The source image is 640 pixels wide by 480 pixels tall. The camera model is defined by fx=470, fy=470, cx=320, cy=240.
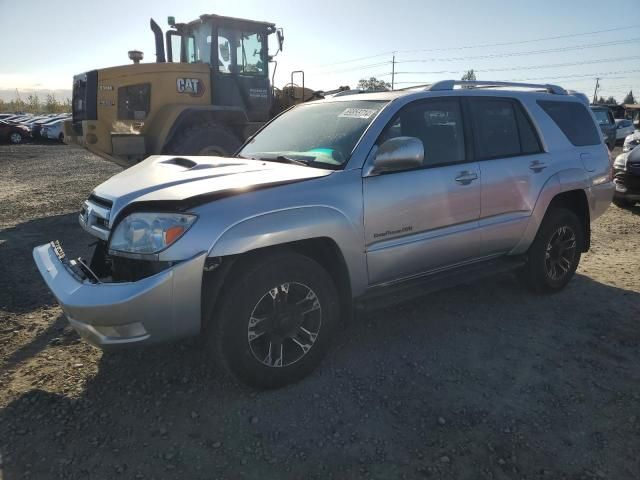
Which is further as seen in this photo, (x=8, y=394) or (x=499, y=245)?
(x=499, y=245)

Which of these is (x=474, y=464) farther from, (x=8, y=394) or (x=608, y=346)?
(x=8, y=394)

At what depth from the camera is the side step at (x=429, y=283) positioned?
328 cm

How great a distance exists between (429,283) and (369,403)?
3.65 feet

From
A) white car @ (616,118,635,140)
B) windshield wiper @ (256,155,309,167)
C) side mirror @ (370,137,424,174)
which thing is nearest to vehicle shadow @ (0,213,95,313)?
windshield wiper @ (256,155,309,167)

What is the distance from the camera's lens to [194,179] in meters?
2.93

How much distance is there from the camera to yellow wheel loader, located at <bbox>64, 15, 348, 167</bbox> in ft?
26.5

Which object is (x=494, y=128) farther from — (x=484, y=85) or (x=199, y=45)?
(x=199, y=45)

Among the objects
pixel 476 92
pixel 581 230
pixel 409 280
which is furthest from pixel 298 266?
pixel 581 230

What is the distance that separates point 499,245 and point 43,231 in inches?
243

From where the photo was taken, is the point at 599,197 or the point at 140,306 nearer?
the point at 140,306

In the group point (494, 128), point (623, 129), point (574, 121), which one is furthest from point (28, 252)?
point (623, 129)

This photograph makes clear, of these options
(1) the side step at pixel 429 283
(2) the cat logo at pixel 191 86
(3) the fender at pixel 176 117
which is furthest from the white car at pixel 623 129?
(1) the side step at pixel 429 283

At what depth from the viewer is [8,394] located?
2.93m

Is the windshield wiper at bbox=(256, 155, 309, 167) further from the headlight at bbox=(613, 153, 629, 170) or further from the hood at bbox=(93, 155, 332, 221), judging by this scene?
the headlight at bbox=(613, 153, 629, 170)
